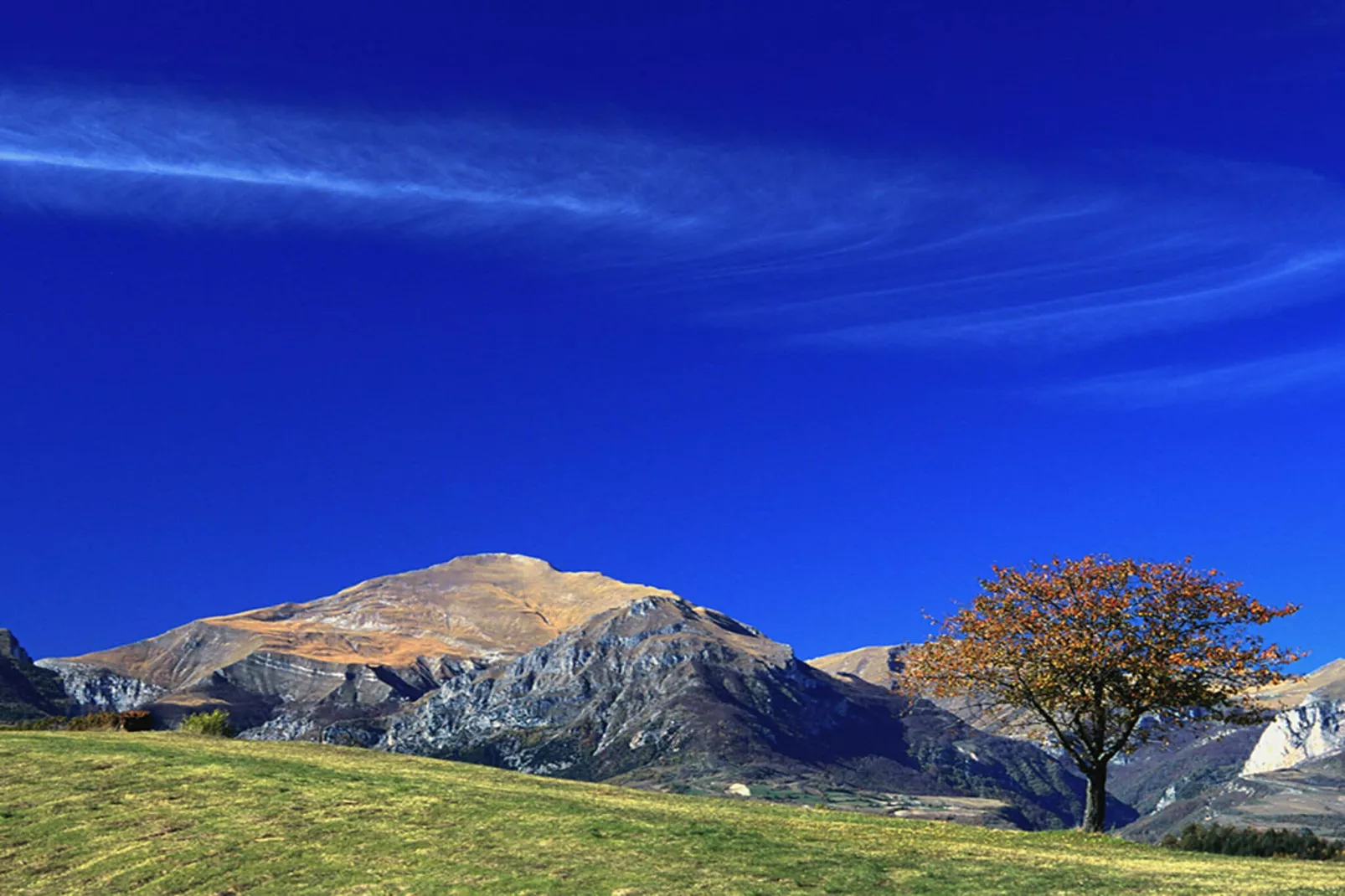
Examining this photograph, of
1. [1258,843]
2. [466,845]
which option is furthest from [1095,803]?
[466,845]

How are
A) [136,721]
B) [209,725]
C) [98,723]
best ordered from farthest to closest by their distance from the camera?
1. [98,723]
2. [209,725]
3. [136,721]

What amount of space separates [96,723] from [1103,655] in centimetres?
5388

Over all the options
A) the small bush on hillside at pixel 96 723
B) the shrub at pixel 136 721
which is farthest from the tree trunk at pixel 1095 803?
the small bush on hillside at pixel 96 723

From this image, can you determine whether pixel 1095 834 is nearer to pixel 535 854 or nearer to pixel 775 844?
pixel 775 844

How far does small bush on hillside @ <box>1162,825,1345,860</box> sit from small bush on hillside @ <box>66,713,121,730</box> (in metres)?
53.4

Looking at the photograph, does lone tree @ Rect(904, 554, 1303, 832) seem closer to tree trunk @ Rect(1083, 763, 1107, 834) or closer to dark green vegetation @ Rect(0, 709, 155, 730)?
tree trunk @ Rect(1083, 763, 1107, 834)

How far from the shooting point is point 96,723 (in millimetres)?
65312

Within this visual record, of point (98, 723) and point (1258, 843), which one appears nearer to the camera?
point (1258, 843)

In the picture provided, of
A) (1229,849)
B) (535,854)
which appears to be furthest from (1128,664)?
(535,854)

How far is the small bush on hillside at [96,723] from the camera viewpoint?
2478 inches

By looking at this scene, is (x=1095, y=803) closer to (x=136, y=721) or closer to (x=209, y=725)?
(x=209, y=725)

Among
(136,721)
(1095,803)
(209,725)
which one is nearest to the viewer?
(1095,803)

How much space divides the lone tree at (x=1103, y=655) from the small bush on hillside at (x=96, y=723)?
4413cm

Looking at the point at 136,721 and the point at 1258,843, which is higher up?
the point at 136,721
